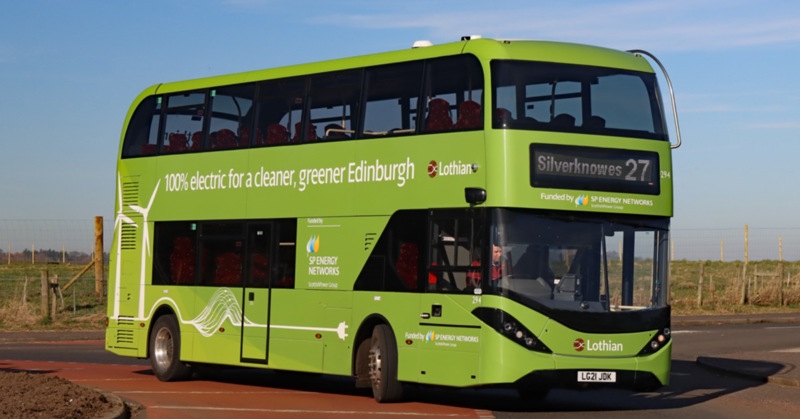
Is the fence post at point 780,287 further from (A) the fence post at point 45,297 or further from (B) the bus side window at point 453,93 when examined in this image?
(B) the bus side window at point 453,93

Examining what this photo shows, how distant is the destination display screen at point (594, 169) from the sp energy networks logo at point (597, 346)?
1.79m

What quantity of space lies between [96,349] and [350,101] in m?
13.7

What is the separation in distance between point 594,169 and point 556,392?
4796 millimetres

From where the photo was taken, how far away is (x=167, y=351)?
2195cm

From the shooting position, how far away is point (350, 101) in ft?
61.1

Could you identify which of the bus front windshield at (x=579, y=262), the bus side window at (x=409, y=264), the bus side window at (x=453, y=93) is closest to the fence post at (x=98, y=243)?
the bus side window at (x=409, y=264)

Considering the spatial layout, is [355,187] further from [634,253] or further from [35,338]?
[35,338]

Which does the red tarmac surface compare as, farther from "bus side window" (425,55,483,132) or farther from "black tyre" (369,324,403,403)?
"bus side window" (425,55,483,132)

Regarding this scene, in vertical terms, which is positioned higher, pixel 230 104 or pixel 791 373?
pixel 230 104

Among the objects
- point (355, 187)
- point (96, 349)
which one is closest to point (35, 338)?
point (96, 349)

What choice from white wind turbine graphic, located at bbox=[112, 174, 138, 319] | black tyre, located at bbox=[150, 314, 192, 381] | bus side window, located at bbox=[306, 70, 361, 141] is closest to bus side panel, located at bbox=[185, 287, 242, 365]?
black tyre, located at bbox=[150, 314, 192, 381]

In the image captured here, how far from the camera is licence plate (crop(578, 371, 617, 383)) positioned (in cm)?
1631

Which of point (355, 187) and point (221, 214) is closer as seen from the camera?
point (355, 187)

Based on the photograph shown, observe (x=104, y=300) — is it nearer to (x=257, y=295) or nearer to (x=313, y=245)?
→ (x=257, y=295)
